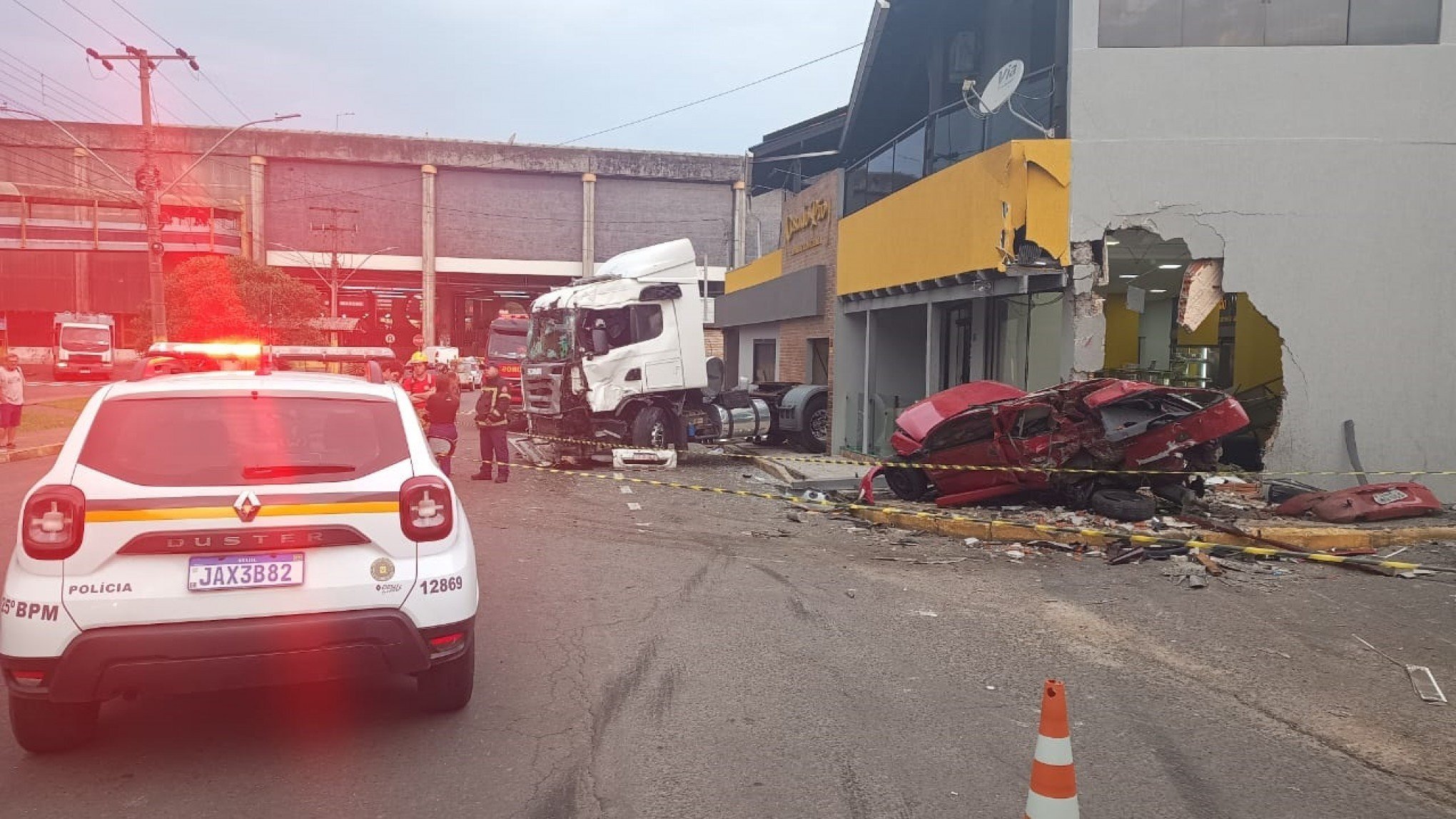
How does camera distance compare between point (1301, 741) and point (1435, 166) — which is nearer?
point (1301, 741)

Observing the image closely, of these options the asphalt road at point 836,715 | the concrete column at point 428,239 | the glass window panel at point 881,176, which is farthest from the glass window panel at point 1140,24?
the concrete column at point 428,239

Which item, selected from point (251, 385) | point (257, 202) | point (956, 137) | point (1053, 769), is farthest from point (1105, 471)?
point (257, 202)

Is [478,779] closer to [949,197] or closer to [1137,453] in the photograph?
[1137,453]

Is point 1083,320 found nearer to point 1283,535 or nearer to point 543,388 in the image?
point 1283,535

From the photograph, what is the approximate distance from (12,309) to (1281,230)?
73.5m

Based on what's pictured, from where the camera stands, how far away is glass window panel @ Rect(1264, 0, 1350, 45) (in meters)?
11.7

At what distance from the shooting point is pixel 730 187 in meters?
66.8

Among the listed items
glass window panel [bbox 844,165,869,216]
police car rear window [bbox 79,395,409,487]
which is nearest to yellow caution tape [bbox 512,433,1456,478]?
glass window panel [bbox 844,165,869,216]

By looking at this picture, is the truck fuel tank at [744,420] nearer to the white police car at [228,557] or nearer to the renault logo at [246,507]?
the white police car at [228,557]

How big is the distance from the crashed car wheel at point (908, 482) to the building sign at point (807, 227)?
367 inches

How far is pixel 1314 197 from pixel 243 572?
12.6 m

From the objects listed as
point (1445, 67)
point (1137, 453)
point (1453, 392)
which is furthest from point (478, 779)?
point (1445, 67)

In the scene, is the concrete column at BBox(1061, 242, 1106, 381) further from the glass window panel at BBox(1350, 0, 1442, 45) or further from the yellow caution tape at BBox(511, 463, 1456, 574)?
the glass window panel at BBox(1350, 0, 1442, 45)

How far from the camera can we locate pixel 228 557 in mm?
3727
